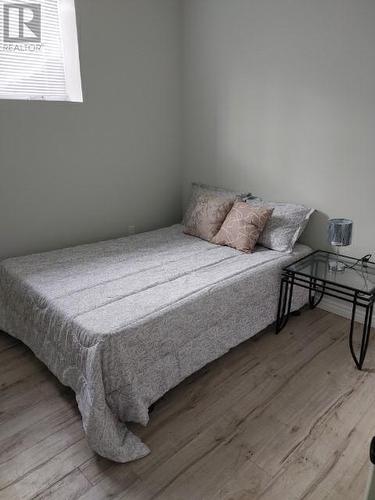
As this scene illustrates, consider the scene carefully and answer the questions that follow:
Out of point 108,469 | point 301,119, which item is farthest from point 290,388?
point 301,119

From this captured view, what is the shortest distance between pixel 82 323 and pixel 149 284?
508mm

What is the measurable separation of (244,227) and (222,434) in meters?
1.43

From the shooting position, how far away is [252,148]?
301 cm

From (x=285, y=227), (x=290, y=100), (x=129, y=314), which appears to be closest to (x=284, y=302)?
(x=285, y=227)

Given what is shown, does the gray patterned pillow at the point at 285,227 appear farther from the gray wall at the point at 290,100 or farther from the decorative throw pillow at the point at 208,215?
the decorative throw pillow at the point at 208,215

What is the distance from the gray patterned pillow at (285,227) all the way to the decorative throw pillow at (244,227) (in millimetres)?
72

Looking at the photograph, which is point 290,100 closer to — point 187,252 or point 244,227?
point 244,227

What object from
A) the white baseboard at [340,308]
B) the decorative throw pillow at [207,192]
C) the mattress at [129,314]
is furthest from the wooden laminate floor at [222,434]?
the decorative throw pillow at [207,192]

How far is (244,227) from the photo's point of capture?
106 inches

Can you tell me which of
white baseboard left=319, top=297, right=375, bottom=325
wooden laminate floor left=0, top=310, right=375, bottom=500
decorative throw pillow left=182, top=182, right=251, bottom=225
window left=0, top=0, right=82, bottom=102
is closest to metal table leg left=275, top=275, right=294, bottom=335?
wooden laminate floor left=0, top=310, right=375, bottom=500

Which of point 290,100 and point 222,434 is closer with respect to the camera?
point 222,434

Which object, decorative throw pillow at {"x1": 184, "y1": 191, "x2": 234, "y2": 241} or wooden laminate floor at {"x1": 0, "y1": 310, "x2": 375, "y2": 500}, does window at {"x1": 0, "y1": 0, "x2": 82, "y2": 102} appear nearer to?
decorative throw pillow at {"x1": 184, "y1": 191, "x2": 234, "y2": 241}

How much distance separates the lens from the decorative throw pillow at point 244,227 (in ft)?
8.74

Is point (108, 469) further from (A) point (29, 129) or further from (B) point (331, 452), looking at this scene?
(A) point (29, 129)
